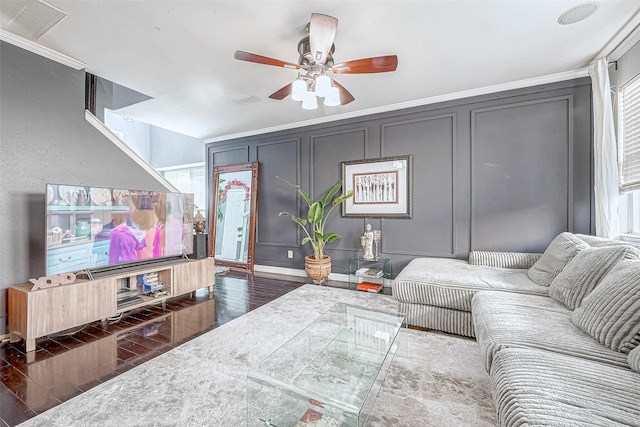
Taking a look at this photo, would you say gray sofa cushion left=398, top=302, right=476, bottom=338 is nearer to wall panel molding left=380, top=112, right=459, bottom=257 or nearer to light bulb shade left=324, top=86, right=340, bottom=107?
wall panel molding left=380, top=112, right=459, bottom=257

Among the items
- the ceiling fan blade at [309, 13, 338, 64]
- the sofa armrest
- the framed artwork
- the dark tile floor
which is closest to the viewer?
the dark tile floor

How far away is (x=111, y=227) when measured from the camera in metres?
2.69

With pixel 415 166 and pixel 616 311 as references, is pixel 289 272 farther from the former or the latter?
pixel 616 311

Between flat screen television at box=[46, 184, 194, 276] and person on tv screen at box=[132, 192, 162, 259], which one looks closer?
flat screen television at box=[46, 184, 194, 276]

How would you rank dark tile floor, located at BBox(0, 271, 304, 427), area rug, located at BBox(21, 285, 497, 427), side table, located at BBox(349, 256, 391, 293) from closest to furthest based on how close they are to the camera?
area rug, located at BBox(21, 285, 497, 427) → dark tile floor, located at BBox(0, 271, 304, 427) → side table, located at BBox(349, 256, 391, 293)

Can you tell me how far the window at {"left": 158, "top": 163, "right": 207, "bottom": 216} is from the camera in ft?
19.3

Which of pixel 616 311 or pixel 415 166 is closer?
pixel 616 311

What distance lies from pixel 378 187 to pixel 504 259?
1773mm

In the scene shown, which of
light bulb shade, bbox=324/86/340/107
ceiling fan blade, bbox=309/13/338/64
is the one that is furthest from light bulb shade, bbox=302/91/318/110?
ceiling fan blade, bbox=309/13/338/64

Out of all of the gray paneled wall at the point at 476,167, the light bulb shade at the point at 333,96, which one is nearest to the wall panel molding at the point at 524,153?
the gray paneled wall at the point at 476,167

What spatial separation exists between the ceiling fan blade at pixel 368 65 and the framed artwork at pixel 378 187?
6.08 feet

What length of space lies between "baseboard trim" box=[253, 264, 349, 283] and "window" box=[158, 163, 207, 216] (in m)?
1.84

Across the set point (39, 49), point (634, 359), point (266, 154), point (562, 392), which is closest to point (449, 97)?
point (266, 154)

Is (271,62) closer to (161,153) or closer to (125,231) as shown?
(125,231)
